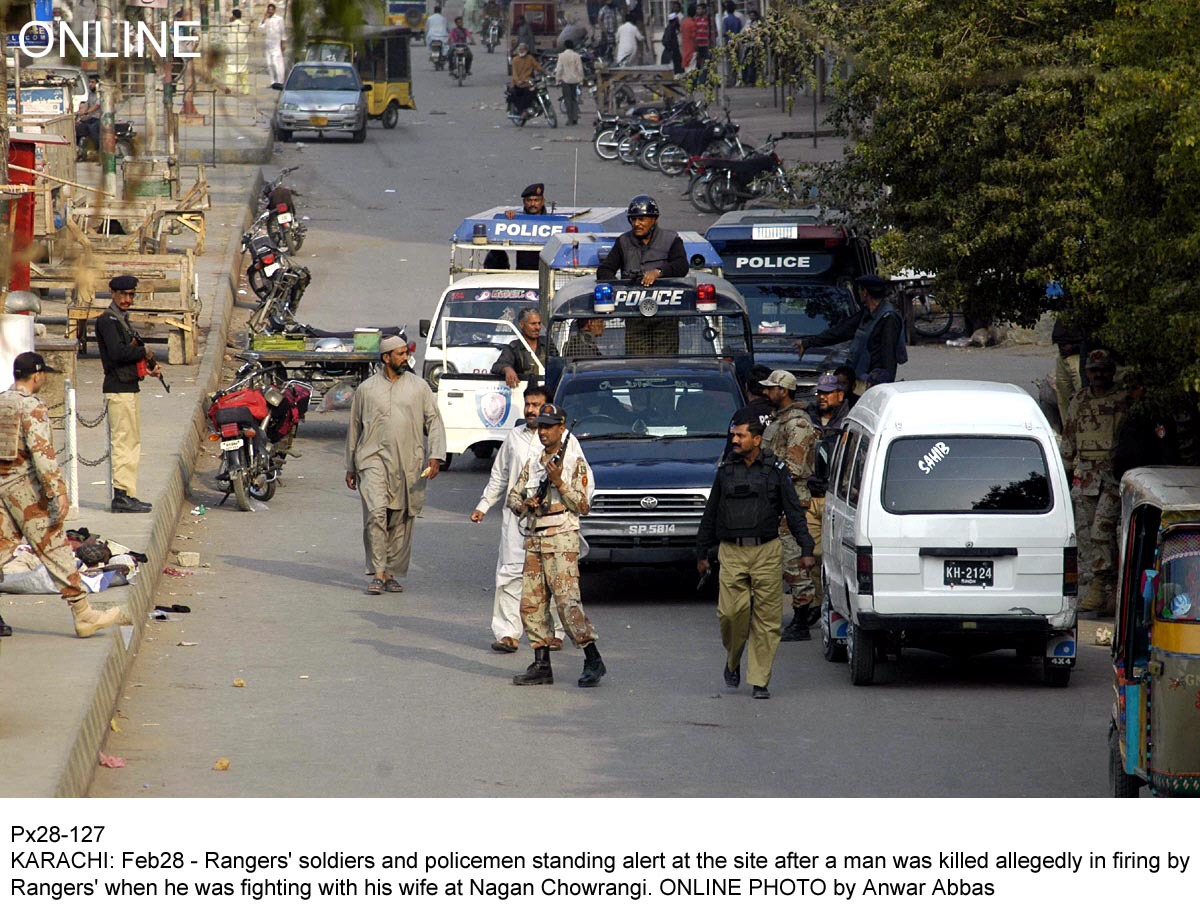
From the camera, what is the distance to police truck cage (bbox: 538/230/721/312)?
18.4 m

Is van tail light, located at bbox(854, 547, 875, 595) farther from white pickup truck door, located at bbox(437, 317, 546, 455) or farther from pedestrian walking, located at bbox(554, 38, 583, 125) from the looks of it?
pedestrian walking, located at bbox(554, 38, 583, 125)

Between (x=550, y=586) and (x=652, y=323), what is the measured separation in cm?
541

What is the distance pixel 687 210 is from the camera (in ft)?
117

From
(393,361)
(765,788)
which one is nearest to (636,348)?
(393,361)

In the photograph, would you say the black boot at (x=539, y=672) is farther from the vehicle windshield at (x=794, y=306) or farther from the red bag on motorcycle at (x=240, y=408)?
the vehicle windshield at (x=794, y=306)

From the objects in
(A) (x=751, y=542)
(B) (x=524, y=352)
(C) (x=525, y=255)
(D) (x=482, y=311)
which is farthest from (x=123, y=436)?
(C) (x=525, y=255)

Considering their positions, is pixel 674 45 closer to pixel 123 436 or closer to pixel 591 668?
pixel 123 436

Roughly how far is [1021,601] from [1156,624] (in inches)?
147

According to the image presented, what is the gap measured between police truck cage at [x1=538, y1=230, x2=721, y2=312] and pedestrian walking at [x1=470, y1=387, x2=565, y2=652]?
20.5 feet

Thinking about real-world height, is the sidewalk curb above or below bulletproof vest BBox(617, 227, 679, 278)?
below

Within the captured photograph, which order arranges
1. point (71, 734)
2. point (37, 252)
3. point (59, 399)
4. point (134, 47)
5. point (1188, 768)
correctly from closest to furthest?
point (37, 252), point (134, 47), point (1188, 768), point (71, 734), point (59, 399)

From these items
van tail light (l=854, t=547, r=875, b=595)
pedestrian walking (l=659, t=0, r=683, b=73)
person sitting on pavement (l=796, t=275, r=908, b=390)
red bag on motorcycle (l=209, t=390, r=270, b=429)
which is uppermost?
pedestrian walking (l=659, t=0, r=683, b=73)

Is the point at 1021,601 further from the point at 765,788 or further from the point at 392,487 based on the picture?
the point at 392,487

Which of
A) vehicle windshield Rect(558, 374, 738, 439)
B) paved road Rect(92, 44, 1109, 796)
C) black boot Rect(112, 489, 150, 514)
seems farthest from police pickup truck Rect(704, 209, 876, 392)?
black boot Rect(112, 489, 150, 514)
